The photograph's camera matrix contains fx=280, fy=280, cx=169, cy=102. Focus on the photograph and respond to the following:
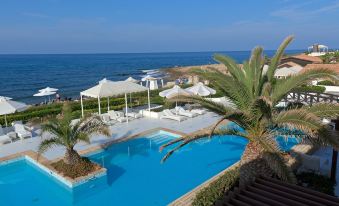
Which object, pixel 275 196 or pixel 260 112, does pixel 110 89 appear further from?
Answer: pixel 275 196

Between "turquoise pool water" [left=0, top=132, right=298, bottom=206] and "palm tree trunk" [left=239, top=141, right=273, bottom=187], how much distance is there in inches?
111

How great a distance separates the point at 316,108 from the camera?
5.90 m

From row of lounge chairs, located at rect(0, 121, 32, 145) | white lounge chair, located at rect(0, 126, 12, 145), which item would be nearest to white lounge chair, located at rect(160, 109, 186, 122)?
row of lounge chairs, located at rect(0, 121, 32, 145)

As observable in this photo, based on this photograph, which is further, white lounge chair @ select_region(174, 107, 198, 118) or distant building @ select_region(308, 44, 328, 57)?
distant building @ select_region(308, 44, 328, 57)

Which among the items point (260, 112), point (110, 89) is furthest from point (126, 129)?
point (260, 112)

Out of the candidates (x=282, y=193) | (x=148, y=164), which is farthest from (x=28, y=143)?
(x=282, y=193)

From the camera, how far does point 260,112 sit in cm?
595

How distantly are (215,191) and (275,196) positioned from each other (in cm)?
190

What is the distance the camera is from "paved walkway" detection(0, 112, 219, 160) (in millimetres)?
12555

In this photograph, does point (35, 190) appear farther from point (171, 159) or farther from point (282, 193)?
point (282, 193)

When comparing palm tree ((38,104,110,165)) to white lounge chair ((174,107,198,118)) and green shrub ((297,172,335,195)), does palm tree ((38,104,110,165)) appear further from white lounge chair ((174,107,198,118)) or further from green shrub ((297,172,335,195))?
white lounge chair ((174,107,198,118))

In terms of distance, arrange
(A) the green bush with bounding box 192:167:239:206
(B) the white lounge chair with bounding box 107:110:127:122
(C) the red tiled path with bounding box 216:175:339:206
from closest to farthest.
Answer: (C) the red tiled path with bounding box 216:175:339:206, (A) the green bush with bounding box 192:167:239:206, (B) the white lounge chair with bounding box 107:110:127:122

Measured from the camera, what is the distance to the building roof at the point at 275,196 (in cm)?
539

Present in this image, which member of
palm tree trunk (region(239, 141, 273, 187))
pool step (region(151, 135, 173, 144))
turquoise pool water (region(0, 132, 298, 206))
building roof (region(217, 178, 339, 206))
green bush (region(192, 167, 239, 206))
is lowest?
turquoise pool water (region(0, 132, 298, 206))
